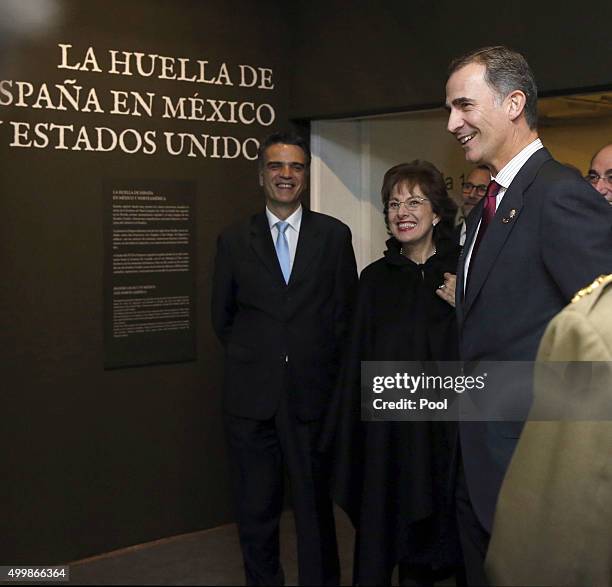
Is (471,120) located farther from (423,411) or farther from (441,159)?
(441,159)

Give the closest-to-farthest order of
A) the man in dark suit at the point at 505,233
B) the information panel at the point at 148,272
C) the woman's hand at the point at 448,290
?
the man in dark suit at the point at 505,233 < the woman's hand at the point at 448,290 < the information panel at the point at 148,272

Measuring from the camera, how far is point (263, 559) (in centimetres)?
396

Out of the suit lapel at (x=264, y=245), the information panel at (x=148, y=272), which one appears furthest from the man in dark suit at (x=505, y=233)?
the information panel at (x=148, y=272)

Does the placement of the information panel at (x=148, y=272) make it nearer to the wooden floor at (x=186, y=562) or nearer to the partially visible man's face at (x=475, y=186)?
the wooden floor at (x=186, y=562)

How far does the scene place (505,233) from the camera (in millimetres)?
2510

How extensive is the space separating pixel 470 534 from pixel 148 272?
2297 mm

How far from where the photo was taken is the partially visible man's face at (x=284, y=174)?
4020 millimetres

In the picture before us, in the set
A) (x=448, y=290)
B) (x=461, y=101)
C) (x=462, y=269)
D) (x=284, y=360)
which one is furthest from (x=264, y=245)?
(x=461, y=101)

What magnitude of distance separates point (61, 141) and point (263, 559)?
77.1 inches

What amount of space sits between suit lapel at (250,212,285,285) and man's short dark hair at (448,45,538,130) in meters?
1.55

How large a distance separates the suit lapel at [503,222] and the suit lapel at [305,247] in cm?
145

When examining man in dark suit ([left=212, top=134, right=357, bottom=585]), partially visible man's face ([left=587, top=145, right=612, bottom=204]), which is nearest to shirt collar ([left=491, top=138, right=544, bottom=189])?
partially visible man's face ([left=587, top=145, right=612, bottom=204])

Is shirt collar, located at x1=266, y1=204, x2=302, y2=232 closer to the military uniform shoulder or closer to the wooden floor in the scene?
the wooden floor

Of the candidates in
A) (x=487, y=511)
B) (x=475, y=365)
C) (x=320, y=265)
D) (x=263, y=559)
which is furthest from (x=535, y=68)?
(x=263, y=559)
